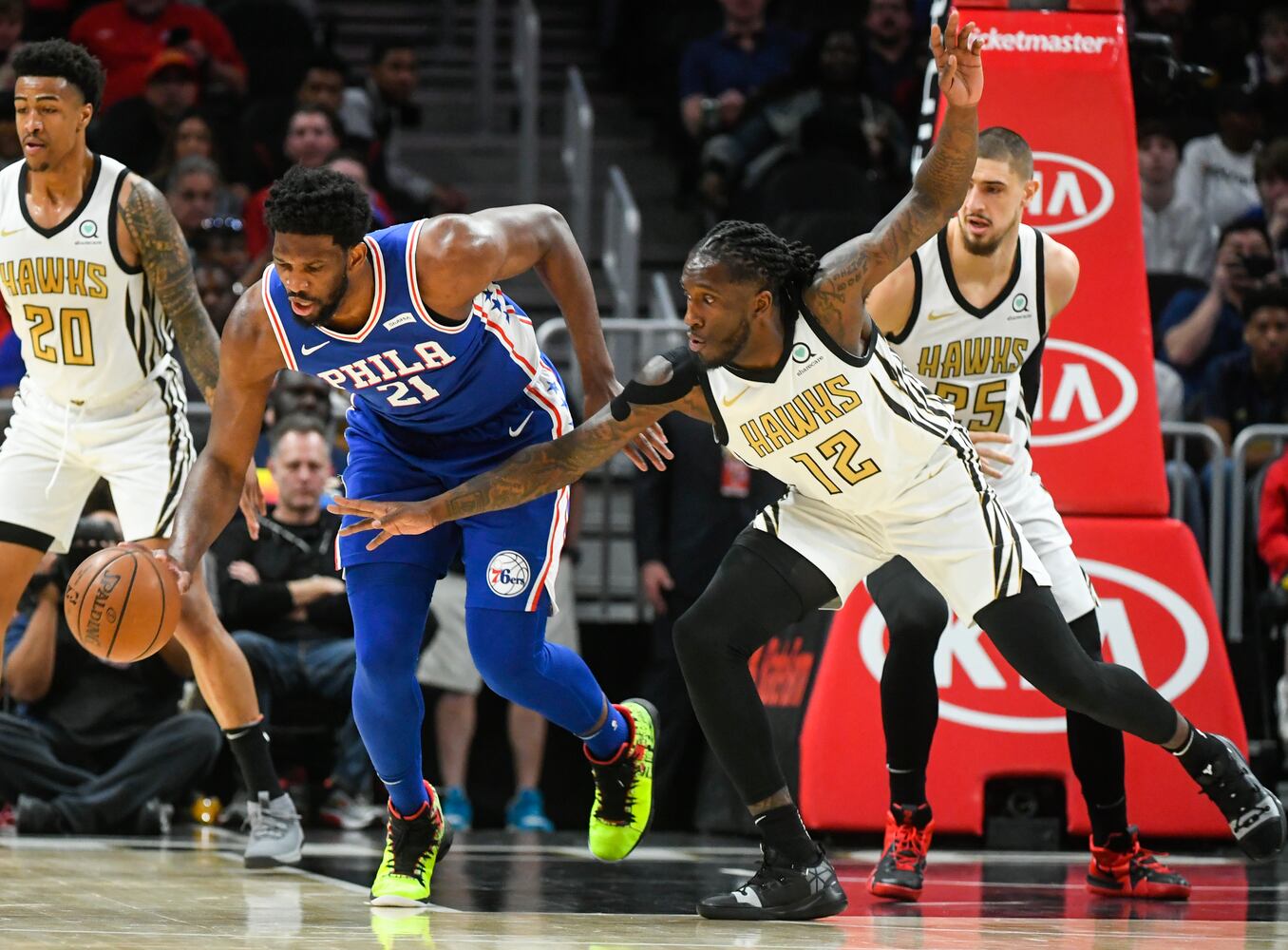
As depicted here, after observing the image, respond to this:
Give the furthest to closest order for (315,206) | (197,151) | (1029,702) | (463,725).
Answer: (197,151) → (463,725) → (1029,702) → (315,206)

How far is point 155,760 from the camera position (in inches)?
294

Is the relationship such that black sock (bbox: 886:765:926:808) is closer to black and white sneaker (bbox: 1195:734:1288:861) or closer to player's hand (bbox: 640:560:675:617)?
black and white sneaker (bbox: 1195:734:1288:861)

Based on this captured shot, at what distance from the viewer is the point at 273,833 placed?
601 cm

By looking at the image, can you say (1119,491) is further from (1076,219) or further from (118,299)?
(118,299)

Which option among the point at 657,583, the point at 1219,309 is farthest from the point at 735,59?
the point at 657,583

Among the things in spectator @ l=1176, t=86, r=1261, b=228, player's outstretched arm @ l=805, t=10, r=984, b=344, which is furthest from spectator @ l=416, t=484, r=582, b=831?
spectator @ l=1176, t=86, r=1261, b=228

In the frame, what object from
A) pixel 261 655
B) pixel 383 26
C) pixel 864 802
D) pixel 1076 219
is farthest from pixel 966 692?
pixel 383 26

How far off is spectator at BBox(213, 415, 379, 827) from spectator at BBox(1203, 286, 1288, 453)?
164 inches

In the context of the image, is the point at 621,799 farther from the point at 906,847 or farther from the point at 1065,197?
the point at 1065,197

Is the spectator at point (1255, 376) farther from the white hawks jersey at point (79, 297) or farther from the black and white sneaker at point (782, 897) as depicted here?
the white hawks jersey at point (79, 297)

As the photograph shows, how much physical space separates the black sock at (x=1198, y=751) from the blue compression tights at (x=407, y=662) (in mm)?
1632

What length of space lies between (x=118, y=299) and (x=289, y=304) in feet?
4.76

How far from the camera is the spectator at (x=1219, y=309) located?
31.7ft

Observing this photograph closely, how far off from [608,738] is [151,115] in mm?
6487
